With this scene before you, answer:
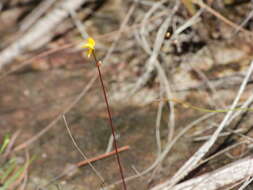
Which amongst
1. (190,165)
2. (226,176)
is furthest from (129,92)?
(226,176)

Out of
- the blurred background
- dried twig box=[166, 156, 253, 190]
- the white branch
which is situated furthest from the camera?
the white branch

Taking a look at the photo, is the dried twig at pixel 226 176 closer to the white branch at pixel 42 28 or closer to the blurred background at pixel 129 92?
the blurred background at pixel 129 92

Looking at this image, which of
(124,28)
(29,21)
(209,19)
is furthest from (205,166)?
(29,21)

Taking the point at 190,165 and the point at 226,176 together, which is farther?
the point at 190,165

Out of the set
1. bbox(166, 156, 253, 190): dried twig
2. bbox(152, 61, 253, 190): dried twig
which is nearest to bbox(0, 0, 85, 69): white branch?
bbox(152, 61, 253, 190): dried twig

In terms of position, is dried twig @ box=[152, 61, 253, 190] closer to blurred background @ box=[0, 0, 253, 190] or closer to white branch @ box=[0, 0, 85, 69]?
blurred background @ box=[0, 0, 253, 190]

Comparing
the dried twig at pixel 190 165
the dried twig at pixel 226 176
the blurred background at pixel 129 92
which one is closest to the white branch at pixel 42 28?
the blurred background at pixel 129 92

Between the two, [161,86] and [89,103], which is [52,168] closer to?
[89,103]

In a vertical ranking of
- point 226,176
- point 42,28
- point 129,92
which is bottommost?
point 226,176

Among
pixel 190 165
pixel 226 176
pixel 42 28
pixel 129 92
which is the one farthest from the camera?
pixel 42 28

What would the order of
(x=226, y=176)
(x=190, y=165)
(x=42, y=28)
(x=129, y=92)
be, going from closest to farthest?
(x=226, y=176) < (x=190, y=165) < (x=129, y=92) < (x=42, y=28)

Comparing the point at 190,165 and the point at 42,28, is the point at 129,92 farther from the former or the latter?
the point at 42,28
